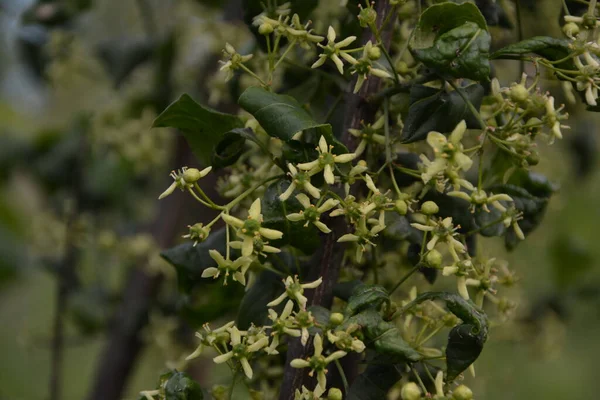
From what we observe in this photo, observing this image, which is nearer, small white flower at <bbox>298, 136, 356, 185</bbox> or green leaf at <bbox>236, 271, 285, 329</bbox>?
small white flower at <bbox>298, 136, 356, 185</bbox>

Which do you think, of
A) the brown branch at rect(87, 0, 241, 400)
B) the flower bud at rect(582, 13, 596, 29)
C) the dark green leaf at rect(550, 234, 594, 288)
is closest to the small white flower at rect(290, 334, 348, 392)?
the flower bud at rect(582, 13, 596, 29)

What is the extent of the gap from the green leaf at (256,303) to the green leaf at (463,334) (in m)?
0.15

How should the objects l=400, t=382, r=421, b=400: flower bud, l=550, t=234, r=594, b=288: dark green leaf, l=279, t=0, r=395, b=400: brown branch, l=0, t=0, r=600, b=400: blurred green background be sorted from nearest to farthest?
l=400, t=382, r=421, b=400: flower bud
l=279, t=0, r=395, b=400: brown branch
l=0, t=0, r=600, b=400: blurred green background
l=550, t=234, r=594, b=288: dark green leaf

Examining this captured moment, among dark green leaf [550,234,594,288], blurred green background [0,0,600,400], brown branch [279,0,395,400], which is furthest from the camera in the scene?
dark green leaf [550,234,594,288]

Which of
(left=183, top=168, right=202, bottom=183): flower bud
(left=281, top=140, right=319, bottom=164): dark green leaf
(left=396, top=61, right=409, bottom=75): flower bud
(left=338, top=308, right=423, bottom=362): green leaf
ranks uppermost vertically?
(left=396, top=61, right=409, bottom=75): flower bud

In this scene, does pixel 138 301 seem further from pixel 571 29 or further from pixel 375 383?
pixel 571 29

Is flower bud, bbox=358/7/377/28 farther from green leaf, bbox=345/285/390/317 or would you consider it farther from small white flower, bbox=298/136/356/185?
green leaf, bbox=345/285/390/317

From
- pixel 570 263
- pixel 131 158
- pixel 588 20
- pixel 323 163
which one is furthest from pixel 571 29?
pixel 570 263

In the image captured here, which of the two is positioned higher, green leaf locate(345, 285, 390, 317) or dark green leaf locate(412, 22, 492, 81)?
dark green leaf locate(412, 22, 492, 81)

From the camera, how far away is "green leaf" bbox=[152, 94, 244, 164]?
607mm

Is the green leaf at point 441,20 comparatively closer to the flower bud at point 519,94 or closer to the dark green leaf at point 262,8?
the flower bud at point 519,94

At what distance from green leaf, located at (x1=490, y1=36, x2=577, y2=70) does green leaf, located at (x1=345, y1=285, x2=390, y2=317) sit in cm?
20

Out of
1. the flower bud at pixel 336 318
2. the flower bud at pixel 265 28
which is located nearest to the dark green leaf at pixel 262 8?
the flower bud at pixel 265 28

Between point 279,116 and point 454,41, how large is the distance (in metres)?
0.14
